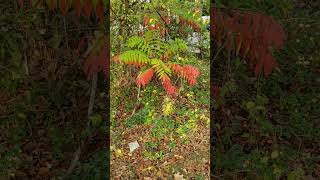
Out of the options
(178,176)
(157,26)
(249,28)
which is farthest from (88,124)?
(249,28)

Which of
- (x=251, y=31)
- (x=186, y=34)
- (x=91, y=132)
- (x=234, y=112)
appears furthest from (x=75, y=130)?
(x=251, y=31)

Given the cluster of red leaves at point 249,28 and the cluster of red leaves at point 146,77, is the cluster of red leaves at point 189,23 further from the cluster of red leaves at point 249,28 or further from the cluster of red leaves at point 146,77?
the cluster of red leaves at point 146,77

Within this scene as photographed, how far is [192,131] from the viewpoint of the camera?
2410mm

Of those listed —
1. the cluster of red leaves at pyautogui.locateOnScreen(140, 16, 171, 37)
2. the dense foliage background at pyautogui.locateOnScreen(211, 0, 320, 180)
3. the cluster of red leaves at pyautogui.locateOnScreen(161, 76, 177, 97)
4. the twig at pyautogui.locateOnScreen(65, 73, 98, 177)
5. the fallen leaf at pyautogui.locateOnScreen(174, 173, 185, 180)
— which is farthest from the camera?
the dense foliage background at pyautogui.locateOnScreen(211, 0, 320, 180)

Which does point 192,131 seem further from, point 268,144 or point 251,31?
point 268,144

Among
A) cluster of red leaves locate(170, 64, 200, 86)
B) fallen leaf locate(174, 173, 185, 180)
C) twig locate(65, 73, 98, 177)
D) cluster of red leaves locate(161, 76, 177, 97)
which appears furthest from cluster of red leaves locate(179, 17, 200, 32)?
twig locate(65, 73, 98, 177)

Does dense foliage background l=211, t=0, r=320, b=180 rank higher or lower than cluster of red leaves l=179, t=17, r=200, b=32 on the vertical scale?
lower

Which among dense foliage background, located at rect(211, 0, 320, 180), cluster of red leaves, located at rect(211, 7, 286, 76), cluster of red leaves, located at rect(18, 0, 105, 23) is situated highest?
cluster of red leaves, located at rect(18, 0, 105, 23)

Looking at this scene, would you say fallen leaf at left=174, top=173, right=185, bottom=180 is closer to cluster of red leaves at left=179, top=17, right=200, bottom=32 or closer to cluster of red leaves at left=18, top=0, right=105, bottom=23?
cluster of red leaves at left=179, top=17, right=200, bottom=32

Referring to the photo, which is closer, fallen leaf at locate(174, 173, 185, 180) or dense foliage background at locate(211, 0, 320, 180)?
fallen leaf at locate(174, 173, 185, 180)

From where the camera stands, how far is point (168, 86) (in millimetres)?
2180

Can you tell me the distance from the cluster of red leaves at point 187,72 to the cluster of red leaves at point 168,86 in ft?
0.21

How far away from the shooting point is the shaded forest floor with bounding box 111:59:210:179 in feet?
7.52

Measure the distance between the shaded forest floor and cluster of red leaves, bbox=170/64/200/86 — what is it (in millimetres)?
45
